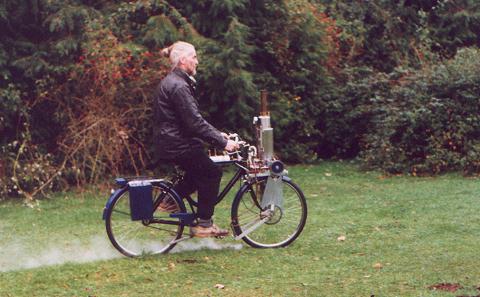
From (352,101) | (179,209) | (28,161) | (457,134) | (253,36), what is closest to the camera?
(179,209)

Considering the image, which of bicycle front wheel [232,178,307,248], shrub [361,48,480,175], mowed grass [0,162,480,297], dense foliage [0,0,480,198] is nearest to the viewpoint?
mowed grass [0,162,480,297]

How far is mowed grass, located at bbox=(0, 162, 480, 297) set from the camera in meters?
6.85

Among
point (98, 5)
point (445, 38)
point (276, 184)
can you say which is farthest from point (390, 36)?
point (276, 184)

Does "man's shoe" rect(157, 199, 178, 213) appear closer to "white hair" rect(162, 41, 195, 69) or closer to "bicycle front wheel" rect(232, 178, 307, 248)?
"bicycle front wheel" rect(232, 178, 307, 248)

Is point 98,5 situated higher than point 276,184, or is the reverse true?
point 98,5

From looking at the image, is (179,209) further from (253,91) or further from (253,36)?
(253,36)

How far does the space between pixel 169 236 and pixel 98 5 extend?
6155 millimetres

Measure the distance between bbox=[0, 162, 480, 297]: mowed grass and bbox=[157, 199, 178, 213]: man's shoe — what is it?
1.45 feet

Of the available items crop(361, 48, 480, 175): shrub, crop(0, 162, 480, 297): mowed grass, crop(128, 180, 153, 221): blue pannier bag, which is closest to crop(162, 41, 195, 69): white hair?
crop(128, 180, 153, 221): blue pannier bag

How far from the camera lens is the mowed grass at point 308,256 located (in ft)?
22.5

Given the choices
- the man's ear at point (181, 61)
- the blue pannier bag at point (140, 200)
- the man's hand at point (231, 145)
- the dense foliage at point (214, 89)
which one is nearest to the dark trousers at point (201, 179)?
the man's hand at point (231, 145)

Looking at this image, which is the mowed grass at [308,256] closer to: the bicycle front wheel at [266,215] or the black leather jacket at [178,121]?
the bicycle front wheel at [266,215]

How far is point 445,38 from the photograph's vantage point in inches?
704

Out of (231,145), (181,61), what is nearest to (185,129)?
(231,145)
